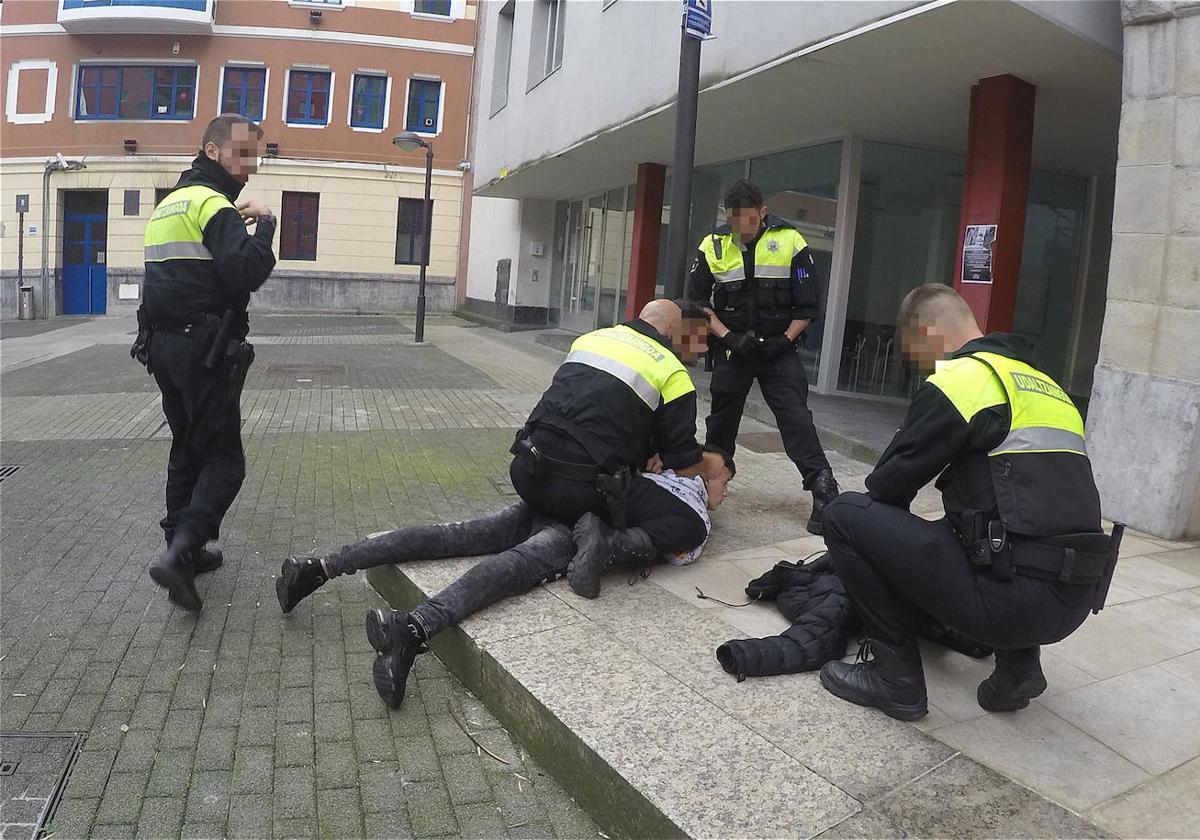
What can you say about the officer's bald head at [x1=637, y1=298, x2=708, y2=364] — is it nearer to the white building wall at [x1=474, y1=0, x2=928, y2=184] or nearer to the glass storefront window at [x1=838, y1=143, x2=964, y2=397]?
the white building wall at [x1=474, y1=0, x2=928, y2=184]

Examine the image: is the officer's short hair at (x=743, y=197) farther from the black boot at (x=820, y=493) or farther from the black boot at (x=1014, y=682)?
the black boot at (x=1014, y=682)

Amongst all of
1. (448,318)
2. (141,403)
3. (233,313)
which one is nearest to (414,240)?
(448,318)

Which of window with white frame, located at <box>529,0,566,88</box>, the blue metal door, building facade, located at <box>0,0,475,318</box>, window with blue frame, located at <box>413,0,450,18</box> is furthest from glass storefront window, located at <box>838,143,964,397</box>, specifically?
the blue metal door

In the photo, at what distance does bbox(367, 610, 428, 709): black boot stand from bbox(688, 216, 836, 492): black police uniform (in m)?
Answer: 2.72

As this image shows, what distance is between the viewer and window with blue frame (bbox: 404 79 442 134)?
25.8 m

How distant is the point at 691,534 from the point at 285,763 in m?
1.91

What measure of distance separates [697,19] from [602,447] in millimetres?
2986

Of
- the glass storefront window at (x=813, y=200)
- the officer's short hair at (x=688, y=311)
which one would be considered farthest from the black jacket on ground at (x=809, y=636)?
the glass storefront window at (x=813, y=200)

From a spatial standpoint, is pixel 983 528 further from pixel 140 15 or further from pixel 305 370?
pixel 140 15

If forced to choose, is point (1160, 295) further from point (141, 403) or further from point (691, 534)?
point (141, 403)

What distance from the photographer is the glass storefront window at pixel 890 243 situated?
10.2 m

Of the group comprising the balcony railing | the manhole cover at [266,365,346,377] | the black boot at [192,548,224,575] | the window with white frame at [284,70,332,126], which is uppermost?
the balcony railing

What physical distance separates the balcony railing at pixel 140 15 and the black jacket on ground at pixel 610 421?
83.9 feet

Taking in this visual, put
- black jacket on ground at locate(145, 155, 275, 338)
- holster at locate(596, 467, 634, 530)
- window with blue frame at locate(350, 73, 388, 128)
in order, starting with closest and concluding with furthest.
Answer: holster at locate(596, 467, 634, 530), black jacket on ground at locate(145, 155, 275, 338), window with blue frame at locate(350, 73, 388, 128)
